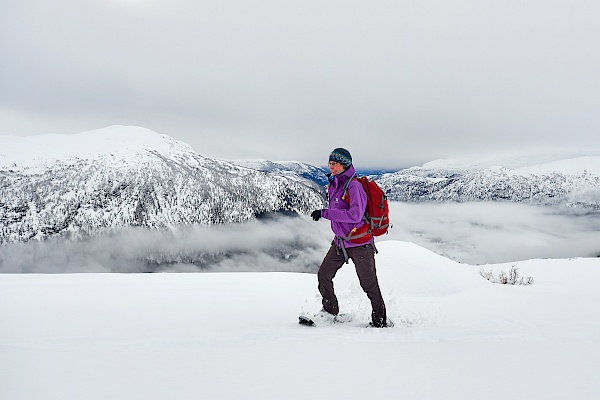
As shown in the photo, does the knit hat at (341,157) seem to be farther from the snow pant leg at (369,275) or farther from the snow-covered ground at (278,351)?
the snow-covered ground at (278,351)

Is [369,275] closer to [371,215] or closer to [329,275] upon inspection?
[329,275]

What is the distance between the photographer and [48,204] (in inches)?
7416

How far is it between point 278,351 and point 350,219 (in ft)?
5.27

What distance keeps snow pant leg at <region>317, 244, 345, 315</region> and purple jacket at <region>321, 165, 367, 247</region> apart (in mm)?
189

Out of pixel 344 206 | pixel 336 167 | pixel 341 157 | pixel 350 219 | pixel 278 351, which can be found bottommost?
pixel 278 351

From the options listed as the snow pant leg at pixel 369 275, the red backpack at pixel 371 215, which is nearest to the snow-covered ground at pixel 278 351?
the snow pant leg at pixel 369 275

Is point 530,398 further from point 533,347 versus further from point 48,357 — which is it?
point 48,357

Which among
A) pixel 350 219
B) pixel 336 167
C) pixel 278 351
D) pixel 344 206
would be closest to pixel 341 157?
pixel 336 167

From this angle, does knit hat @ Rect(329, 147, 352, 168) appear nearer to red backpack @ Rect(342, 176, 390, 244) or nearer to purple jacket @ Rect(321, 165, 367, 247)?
purple jacket @ Rect(321, 165, 367, 247)

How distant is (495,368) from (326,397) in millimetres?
1287

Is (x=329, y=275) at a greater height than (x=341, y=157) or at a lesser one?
lesser

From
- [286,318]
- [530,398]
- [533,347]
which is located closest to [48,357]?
[286,318]

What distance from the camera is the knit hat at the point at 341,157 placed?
12.4ft

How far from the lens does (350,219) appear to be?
11.8 ft
